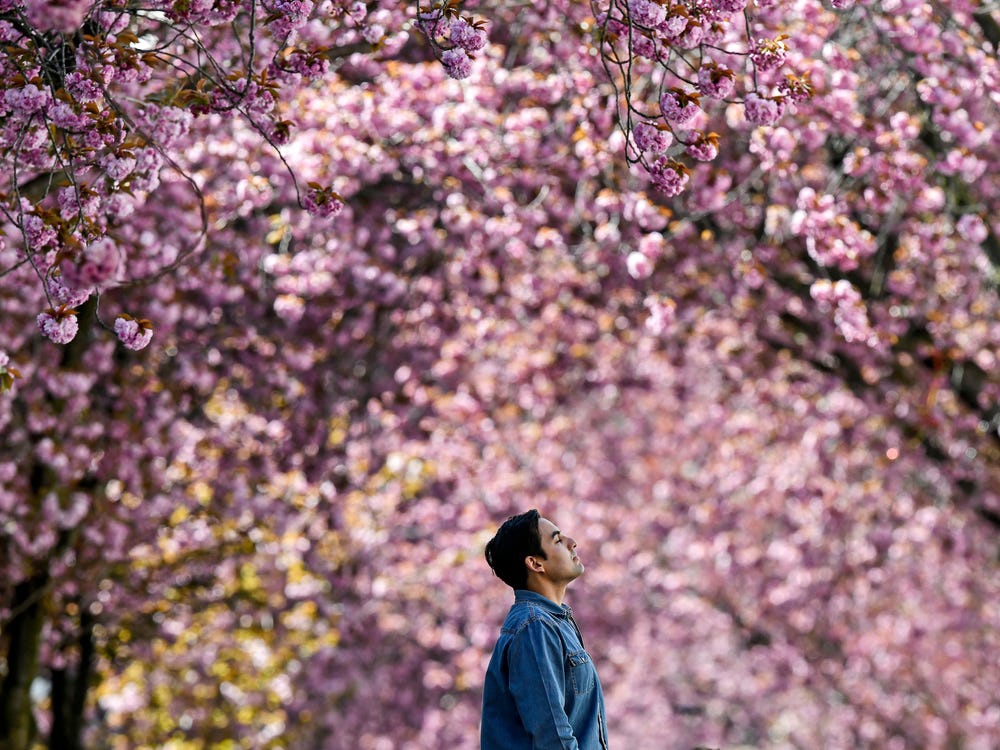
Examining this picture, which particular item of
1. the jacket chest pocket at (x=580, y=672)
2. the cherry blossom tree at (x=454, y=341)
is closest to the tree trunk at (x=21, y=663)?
the cherry blossom tree at (x=454, y=341)

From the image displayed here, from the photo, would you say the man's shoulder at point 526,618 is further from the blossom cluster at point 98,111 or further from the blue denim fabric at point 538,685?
the blossom cluster at point 98,111

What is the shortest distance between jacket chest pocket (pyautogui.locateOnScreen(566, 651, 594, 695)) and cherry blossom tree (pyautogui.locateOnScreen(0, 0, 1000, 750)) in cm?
196

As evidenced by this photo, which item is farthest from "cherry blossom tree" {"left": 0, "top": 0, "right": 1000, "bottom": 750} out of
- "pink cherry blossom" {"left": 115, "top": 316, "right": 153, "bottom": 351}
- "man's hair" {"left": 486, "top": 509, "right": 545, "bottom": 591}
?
"man's hair" {"left": 486, "top": 509, "right": 545, "bottom": 591}

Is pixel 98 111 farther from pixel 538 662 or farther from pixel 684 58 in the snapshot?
pixel 538 662

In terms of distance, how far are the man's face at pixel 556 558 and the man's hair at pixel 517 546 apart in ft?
0.07

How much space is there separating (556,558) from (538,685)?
51 cm

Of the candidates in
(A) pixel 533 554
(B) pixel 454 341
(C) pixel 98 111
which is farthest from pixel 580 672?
(B) pixel 454 341

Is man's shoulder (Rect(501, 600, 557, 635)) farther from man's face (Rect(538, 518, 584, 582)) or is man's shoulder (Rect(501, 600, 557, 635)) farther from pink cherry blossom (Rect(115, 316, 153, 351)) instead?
pink cherry blossom (Rect(115, 316, 153, 351))

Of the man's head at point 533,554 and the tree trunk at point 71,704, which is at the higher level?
the tree trunk at point 71,704

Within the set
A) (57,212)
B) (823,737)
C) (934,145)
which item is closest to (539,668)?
(57,212)

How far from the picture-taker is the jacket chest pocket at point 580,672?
433 centimetres

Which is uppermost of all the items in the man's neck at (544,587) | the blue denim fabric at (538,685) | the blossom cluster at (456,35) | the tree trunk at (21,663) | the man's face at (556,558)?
the blossom cluster at (456,35)

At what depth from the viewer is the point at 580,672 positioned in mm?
4355

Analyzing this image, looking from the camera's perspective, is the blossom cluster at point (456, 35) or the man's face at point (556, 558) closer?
the man's face at point (556, 558)
